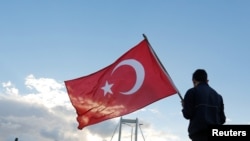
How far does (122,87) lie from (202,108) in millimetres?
3004

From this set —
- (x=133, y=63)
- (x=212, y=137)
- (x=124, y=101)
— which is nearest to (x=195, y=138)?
(x=212, y=137)

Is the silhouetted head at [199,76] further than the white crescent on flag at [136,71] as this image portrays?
No

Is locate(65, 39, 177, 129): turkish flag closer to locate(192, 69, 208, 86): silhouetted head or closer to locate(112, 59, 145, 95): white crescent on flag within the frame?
locate(112, 59, 145, 95): white crescent on flag

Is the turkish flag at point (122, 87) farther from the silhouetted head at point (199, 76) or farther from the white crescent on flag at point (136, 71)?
the silhouetted head at point (199, 76)

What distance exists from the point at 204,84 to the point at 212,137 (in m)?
1.08

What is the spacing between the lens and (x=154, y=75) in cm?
799

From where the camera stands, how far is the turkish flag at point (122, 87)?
306 inches

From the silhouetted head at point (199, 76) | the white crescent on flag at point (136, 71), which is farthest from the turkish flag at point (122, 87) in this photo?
the silhouetted head at point (199, 76)

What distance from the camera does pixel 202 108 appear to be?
17.3 feet

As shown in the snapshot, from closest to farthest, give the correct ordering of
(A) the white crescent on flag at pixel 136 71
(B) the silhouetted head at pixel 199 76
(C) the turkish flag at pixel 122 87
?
(B) the silhouetted head at pixel 199 76
(C) the turkish flag at pixel 122 87
(A) the white crescent on flag at pixel 136 71

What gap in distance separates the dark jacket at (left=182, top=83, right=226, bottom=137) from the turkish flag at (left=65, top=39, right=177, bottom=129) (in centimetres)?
201

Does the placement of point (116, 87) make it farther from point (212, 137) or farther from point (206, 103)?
Result: point (212, 137)

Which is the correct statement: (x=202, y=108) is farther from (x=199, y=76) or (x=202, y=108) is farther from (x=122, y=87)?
(x=122, y=87)

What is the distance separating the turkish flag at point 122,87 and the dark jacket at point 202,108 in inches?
79.3
